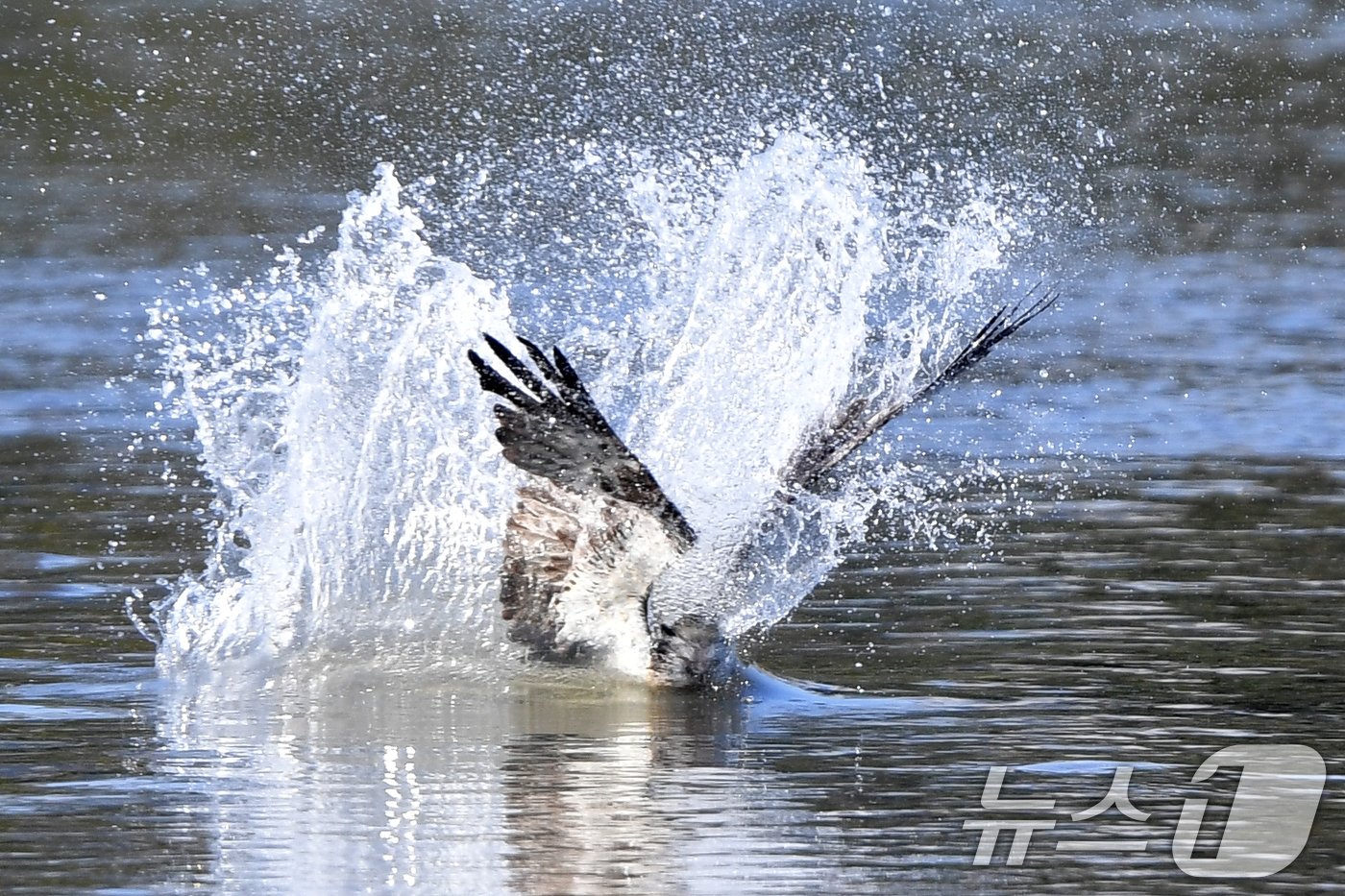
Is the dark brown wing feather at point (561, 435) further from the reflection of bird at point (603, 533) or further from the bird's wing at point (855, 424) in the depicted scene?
the bird's wing at point (855, 424)

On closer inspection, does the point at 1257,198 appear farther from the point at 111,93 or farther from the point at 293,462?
the point at 293,462

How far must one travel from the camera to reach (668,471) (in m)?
9.66

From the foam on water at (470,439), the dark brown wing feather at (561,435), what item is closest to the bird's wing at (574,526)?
the dark brown wing feather at (561,435)

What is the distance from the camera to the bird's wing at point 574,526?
791 cm

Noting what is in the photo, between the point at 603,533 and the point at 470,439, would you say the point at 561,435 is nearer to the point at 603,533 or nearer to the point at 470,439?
the point at 603,533

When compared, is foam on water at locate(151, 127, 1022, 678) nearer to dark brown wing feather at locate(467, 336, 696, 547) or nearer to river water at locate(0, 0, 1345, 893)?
river water at locate(0, 0, 1345, 893)

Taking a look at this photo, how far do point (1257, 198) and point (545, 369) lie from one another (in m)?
11.4

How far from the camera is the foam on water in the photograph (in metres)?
9.03

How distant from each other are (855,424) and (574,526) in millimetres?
1049

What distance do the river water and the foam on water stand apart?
0.09ft

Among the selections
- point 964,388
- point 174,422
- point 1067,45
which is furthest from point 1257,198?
point 174,422

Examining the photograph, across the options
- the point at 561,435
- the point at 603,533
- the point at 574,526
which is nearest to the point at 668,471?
the point at 574,526

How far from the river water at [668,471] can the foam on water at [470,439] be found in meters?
0.03

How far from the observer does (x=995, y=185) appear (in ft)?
57.3
